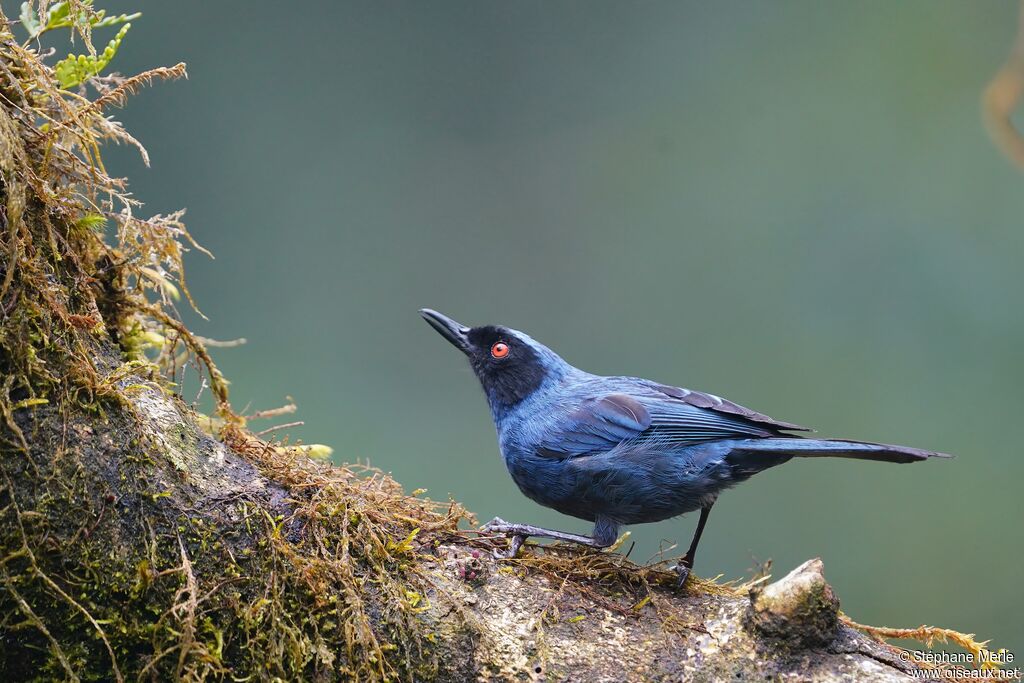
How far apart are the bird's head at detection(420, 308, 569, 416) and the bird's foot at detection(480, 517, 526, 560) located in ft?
2.85

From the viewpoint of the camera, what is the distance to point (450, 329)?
364 cm

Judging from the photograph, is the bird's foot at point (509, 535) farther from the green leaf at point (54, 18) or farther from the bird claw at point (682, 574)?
the green leaf at point (54, 18)

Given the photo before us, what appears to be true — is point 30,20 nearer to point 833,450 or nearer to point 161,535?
point 161,535

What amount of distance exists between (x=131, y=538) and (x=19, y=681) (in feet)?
1.20

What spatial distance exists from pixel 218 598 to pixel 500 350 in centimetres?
176

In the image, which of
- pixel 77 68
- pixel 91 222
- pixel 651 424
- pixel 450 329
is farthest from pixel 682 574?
pixel 77 68

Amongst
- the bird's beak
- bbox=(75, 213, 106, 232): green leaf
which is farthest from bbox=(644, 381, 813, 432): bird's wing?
bbox=(75, 213, 106, 232): green leaf

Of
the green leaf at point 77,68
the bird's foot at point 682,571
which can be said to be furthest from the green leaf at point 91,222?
the bird's foot at point 682,571

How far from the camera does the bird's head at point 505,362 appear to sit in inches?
134

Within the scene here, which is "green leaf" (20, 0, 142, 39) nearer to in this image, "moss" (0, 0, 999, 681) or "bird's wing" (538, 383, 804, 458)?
"moss" (0, 0, 999, 681)

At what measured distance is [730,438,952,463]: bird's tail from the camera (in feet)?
8.23

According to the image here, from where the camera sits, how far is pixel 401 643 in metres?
2.03

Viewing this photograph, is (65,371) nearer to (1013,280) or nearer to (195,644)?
(195,644)

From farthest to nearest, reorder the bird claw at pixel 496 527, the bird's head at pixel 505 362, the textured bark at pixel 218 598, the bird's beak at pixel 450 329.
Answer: the bird's beak at pixel 450 329 → the bird's head at pixel 505 362 → the bird claw at pixel 496 527 → the textured bark at pixel 218 598
